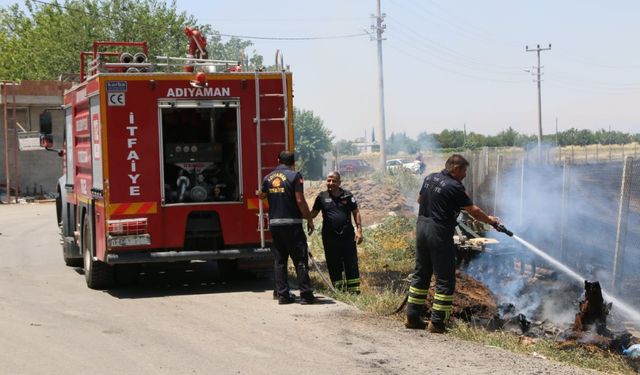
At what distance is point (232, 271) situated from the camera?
1298 centimetres

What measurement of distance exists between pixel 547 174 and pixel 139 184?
26.6 ft

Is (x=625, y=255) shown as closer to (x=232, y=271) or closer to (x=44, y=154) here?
(x=232, y=271)

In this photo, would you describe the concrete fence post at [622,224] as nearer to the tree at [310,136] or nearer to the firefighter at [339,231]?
the firefighter at [339,231]

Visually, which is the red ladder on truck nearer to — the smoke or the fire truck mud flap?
the fire truck mud flap

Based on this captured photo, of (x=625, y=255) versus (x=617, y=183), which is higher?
(x=617, y=183)

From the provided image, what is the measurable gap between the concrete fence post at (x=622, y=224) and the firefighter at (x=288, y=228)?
4.20 m

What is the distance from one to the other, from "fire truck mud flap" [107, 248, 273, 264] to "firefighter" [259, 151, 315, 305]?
3.36 ft

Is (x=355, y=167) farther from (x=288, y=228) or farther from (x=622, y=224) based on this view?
(x=288, y=228)

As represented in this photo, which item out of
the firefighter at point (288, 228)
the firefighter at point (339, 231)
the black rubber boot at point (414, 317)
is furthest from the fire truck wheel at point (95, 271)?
the black rubber boot at point (414, 317)

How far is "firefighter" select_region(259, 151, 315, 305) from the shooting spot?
1038 cm

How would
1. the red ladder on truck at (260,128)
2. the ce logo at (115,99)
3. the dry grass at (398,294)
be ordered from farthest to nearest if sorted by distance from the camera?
the red ladder on truck at (260,128) < the ce logo at (115,99) < the dry grass at (398,294)

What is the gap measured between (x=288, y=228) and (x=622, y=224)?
463 cm

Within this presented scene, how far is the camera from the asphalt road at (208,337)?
719 cm

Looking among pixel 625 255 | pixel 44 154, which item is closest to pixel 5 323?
pixel 625 255
